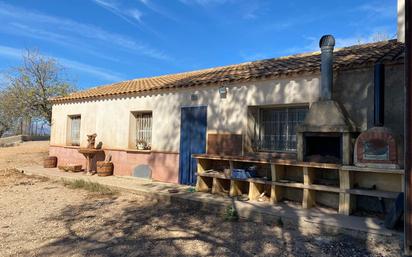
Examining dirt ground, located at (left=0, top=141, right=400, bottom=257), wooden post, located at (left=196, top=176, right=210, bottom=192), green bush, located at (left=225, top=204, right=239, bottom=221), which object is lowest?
dirt ground, located at (left=0, top=141, right=400, bottom=257)

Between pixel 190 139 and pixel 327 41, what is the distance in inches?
186

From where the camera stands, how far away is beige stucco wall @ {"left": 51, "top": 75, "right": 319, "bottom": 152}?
8.34 meters

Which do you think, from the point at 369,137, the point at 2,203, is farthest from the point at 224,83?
the point at 2,203

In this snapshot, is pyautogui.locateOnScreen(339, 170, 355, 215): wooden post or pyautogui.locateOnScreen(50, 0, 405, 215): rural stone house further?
pyautogui.locateOnScreen(50, 0, 405, 215): rural stone house

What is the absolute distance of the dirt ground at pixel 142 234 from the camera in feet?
16.7

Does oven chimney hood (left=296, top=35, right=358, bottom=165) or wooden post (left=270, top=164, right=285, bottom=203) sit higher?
oven chimney hood (left=296, top=35, right=358, bottom=165)

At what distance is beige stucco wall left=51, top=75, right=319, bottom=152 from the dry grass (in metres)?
2.07

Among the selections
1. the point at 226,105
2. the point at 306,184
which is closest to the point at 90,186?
the point at 226,105

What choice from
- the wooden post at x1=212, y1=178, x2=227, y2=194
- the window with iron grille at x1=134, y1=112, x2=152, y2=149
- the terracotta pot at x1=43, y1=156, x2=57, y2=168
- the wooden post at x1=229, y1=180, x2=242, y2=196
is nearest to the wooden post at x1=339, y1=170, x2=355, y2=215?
the wooden post at x1=229, y1=180, x2=242, y2=196

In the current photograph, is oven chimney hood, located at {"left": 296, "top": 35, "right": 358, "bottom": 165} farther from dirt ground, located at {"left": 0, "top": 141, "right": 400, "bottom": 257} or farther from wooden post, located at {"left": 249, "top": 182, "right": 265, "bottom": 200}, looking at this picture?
dirt ground, located at {"left": 0, "top": 141, "right": 400, "bottom": 257}

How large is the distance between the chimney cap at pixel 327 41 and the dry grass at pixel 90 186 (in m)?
6.58

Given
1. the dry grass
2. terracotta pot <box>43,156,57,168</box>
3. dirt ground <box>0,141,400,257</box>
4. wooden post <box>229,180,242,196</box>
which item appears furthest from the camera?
terracotta pot <box>43,156,57,168</box>

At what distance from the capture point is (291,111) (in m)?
8.59

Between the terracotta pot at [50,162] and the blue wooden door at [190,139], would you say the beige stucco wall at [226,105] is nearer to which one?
the blue wooden door at [190,139]
